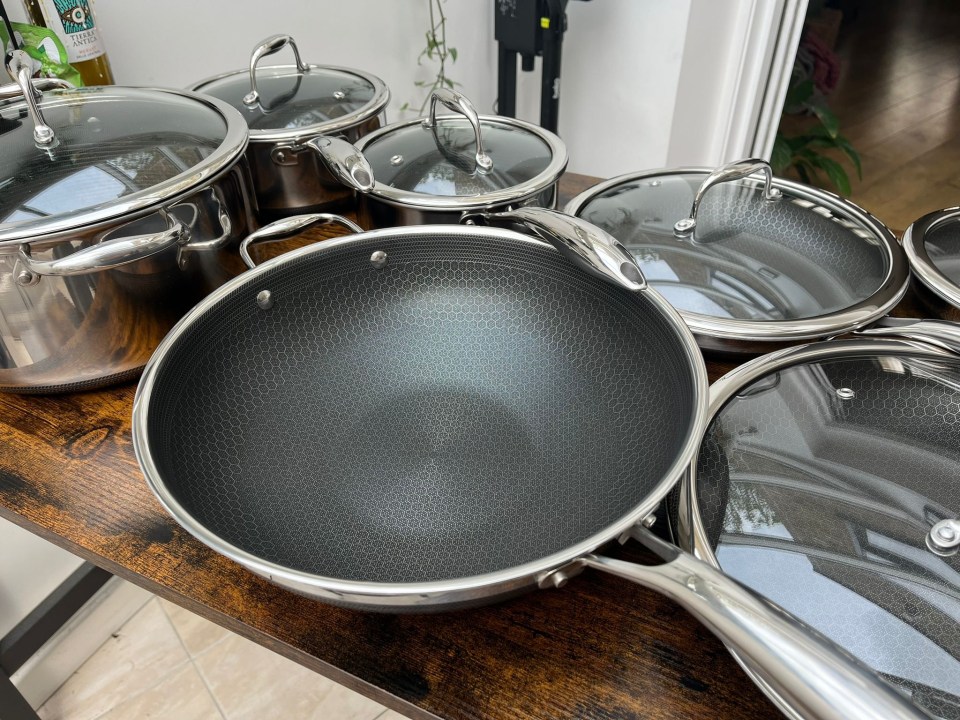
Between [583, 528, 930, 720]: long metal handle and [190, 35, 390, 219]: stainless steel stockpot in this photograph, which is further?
[190, 35, 390, 219]: stainless steel stockpot

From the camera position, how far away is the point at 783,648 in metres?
0.29

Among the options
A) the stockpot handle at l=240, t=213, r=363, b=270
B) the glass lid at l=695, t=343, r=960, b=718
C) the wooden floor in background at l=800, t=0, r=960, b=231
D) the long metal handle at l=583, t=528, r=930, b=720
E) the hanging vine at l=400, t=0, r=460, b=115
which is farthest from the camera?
the wooden floor in background at l=800, t=0, r=960, b=231

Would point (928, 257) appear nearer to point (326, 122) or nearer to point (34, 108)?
point (326, 122)

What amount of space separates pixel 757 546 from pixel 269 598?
1.08 ft

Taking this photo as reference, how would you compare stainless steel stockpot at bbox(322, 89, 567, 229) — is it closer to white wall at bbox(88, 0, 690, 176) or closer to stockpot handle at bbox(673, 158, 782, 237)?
stockpot handle at bbox(673, 158, 782, 237)

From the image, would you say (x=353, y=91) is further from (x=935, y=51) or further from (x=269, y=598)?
(x=935, y=51)

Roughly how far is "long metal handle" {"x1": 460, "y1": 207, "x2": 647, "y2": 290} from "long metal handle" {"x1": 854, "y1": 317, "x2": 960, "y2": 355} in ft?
0.77

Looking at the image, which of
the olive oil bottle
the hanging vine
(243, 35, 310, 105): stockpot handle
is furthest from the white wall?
(243, 35, 310, 105): stockpot handle

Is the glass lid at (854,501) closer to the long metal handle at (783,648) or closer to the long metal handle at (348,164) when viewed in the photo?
the long metal handle at (783,648)

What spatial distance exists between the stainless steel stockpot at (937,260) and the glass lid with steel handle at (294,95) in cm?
58

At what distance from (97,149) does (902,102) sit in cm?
347

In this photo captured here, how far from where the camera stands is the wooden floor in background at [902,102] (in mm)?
2479

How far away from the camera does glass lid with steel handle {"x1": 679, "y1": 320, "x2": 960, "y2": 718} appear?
40cm

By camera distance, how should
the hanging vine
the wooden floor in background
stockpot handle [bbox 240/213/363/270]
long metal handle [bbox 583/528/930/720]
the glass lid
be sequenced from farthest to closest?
the wooden floor in background < the hanging vine < stockpot handle [bbox 240/213/363/270] < the glass lid < long metal handle [bbox 583/528/930/720]
